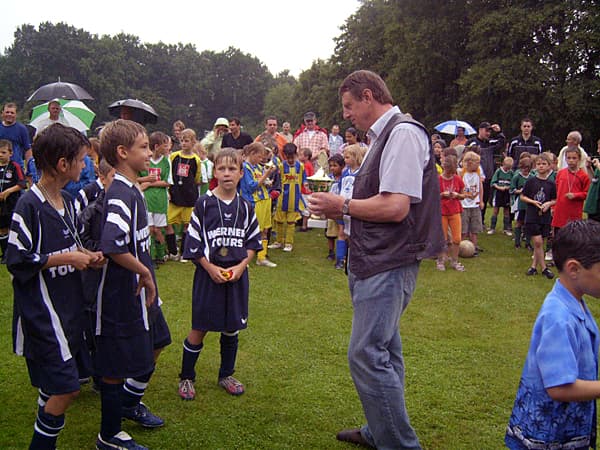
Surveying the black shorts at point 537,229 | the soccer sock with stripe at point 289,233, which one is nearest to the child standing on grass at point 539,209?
the black shorts at point 537,229

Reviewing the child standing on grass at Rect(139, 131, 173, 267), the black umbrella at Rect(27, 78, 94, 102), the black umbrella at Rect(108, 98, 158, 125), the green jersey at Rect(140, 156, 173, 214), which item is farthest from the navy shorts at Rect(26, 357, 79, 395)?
the black umbrella at Rect(27, 78, 94, 102)

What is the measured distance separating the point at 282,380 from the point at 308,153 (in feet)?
27.3

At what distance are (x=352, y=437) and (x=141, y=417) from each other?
1.49 metres

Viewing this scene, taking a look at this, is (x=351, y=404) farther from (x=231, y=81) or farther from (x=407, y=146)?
(x=231, y=81)

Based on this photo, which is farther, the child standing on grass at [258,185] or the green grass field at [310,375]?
the child standing on grass at [258,185]

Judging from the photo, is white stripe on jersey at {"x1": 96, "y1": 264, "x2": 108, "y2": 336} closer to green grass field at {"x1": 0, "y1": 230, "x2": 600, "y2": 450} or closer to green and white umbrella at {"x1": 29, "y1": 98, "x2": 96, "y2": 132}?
green grass field at {"x1": 0, "y1": 230, "x2": 600, "y2": 450}

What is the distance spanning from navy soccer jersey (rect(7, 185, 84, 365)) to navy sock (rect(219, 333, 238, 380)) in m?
1.51

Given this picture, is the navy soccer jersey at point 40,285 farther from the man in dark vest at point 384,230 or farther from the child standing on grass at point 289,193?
the child standing on grass at point 289,193

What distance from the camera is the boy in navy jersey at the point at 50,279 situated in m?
2.89

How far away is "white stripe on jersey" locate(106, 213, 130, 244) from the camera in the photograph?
317 cm

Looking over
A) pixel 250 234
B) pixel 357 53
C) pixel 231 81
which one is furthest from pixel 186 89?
pixel 250 234

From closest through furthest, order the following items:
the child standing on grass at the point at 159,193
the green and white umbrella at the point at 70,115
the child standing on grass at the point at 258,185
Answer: the child standing on grass at the point at 159,193
the child standing on grass at the point at 258,185
the green and white umbrella at the point at 70,115

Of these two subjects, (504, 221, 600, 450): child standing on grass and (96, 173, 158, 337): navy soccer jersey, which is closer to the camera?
(504, 221, 600, 450): child standing on grass

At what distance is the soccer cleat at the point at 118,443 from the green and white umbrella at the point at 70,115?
9.03 metres
